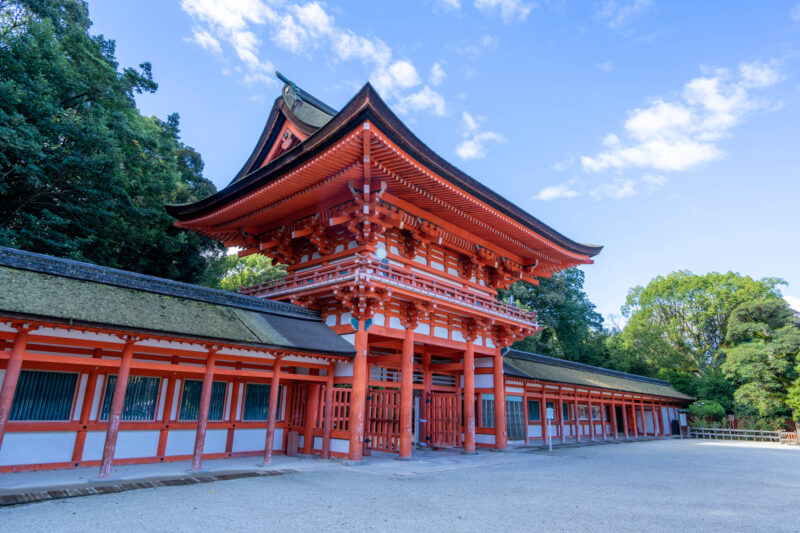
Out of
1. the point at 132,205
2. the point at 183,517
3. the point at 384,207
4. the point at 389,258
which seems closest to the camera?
the point at 183,517

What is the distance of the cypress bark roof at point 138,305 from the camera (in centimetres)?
779

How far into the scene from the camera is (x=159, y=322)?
29.3ft

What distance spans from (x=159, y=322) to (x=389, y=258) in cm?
745

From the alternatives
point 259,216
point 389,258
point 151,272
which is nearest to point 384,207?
point 389,258

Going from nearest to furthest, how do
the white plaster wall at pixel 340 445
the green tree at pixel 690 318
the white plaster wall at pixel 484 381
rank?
1. the white plaster wall at pixel 340 445
2. the white plaster wall at pixel 484 381
3. the green tree at pixel 690 318

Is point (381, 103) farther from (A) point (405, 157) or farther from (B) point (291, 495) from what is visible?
(B) point (291, 495)

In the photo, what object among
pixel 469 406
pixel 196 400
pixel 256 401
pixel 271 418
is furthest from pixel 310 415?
pixel 469 406

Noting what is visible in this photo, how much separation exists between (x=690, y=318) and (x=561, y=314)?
16831mm

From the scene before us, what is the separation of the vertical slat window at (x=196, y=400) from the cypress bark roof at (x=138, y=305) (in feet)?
6.99

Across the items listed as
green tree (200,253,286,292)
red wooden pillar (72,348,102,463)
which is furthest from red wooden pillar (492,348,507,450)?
green tree (200,253,286,292)

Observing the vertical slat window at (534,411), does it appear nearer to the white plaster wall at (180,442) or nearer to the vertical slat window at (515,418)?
the vertical slat window at (515,418)

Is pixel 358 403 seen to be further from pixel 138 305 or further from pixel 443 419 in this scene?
pixel 138 305

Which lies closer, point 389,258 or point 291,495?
point 291,495

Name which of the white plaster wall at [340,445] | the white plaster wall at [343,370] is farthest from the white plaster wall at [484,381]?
the white plaster wall at [340,445]
